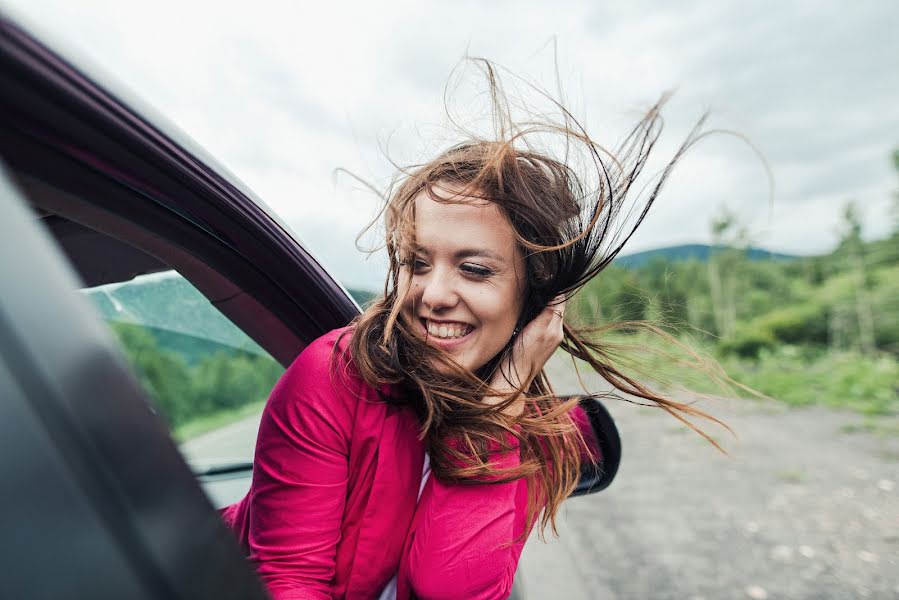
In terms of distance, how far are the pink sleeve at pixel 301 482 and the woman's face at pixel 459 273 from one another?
1.15ft

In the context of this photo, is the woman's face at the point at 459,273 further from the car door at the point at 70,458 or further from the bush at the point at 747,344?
the bush at the point at 747,344

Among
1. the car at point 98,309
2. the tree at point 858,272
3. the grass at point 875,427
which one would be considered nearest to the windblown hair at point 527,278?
the car at point 98,309

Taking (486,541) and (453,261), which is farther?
(453,261)

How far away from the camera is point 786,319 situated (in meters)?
23.9

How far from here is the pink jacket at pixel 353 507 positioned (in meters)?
1.29

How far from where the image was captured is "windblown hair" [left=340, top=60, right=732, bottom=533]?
1476 millimetres

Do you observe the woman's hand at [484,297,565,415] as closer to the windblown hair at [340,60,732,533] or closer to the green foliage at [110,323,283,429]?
the windblown hair at [340,60,732,533]

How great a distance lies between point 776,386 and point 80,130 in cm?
1112

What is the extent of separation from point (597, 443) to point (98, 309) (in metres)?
1.48

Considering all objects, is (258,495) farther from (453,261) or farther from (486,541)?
(453,261)

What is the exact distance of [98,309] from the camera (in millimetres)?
801

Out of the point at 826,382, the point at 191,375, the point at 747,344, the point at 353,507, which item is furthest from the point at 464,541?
the point at 747,344

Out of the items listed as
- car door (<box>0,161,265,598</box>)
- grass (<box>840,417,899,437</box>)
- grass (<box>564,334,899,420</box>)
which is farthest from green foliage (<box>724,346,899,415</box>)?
car door (<box>0,161,265,598</box>)

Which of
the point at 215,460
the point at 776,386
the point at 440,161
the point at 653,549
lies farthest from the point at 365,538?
the point at 776,386
